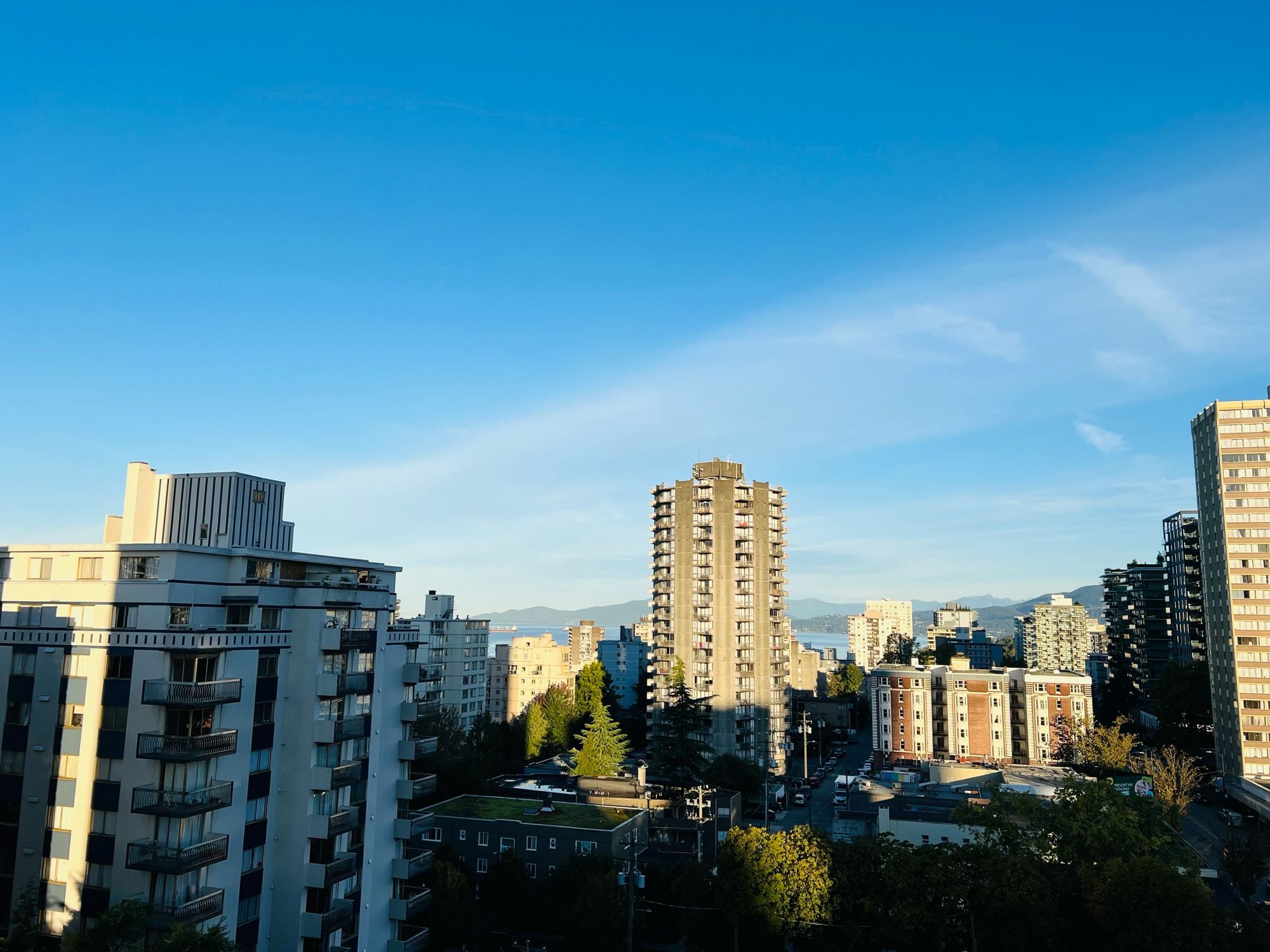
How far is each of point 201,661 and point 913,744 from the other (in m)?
97.3

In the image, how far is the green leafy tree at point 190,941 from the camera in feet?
98.0

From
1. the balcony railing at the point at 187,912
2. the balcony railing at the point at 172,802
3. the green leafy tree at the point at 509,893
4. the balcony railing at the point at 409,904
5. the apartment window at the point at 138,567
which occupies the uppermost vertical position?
the apartment window at the point at 138,567

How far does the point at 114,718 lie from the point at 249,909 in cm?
1025

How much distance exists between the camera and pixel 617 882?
51406 mm

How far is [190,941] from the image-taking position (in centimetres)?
3000

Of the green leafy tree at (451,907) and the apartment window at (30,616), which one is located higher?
the apartment window at (30,616)

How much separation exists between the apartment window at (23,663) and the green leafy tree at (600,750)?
185 ft

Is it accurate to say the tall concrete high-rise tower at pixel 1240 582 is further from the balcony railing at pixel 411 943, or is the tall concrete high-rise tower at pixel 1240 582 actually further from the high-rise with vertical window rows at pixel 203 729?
the high-rise with vertical window rows at pixel 203 729

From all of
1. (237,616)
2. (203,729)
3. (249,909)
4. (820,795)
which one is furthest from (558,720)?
(203,729)

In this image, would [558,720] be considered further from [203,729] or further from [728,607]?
[203,729]

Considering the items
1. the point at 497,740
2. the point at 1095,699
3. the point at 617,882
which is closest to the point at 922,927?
the point at 617,882

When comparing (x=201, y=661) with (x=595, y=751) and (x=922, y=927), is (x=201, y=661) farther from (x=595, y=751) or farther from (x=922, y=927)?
(x=595, y=751)

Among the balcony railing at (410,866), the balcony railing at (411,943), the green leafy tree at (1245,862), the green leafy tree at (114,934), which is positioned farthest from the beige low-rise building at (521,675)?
the green leafy tree at (114,934)

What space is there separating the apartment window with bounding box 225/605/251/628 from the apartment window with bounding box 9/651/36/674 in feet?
24.6
